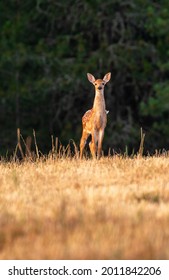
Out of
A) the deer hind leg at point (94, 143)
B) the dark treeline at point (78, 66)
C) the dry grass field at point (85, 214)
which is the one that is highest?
the dark treeline at point (78, 66)

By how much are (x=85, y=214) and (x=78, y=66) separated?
1746 centimetres

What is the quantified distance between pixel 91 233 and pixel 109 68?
18.8 metres

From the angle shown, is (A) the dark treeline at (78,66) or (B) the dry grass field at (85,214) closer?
(B) the dry grass field at (85,214)

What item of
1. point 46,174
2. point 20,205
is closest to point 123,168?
point 46,174

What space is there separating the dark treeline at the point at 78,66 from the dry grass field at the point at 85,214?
13998 millimetres

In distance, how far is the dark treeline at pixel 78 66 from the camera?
2392 cm

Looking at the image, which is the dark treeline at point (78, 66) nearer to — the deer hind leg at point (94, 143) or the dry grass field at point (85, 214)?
the deer hind leg at point (94, 143)

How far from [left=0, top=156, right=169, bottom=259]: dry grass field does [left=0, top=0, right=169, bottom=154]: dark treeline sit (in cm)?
1400

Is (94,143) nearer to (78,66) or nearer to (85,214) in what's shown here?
(85,214)

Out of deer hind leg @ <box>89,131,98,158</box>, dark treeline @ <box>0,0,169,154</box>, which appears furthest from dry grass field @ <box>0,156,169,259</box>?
dark treeline @ <box>0,0,169,154</box>

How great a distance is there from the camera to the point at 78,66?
23.9 m

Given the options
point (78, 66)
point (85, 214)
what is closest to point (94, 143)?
point (85, 214)

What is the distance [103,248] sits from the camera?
5664mm

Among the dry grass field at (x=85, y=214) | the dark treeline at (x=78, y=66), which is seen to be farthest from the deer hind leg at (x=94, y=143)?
the dark treeline at (x=78, y=66)
